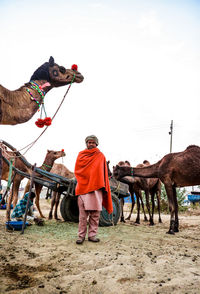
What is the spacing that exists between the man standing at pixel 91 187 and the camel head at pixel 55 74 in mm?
1312

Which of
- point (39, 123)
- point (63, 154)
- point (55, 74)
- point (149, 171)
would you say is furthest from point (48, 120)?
point (63, 154)

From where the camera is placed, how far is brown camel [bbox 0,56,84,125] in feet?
10.4

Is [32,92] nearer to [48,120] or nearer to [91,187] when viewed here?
[48,120]

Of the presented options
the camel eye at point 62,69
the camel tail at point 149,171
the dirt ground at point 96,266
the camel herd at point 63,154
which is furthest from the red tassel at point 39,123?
the camel tail at point 149,171

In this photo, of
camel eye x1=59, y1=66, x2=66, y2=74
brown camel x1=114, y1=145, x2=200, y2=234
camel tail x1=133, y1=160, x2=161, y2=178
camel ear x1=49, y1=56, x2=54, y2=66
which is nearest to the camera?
camel ear x1=49, y1=56, x2=54, y2=66

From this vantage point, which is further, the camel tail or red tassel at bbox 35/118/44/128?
the camel tail

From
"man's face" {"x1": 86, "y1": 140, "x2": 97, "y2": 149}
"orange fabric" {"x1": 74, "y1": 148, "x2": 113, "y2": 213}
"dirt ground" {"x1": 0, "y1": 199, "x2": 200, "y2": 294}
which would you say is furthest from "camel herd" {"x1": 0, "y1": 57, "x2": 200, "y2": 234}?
"dirt ground" {"x1": 0, "y1": 199, "x2": 200, "y2": 294}

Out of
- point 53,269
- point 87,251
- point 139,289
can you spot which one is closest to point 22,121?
point 53,269

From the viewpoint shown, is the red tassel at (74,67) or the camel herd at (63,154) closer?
the camel herd at (63,154)

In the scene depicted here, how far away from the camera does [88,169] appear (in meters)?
4.50

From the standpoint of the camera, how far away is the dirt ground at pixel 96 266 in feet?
6.98

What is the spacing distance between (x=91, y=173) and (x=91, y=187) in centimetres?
29

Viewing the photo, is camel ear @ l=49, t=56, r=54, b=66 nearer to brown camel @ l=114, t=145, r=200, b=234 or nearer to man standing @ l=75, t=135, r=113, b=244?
man standing @ l=75, t=135, r=113, b=244

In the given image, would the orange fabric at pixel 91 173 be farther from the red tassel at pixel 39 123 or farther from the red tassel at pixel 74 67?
the red tassel at pixel 74 67
